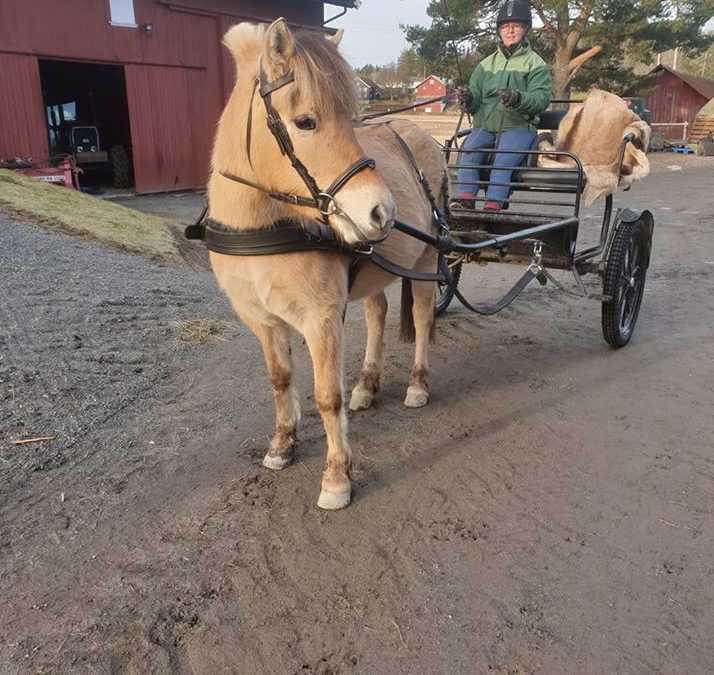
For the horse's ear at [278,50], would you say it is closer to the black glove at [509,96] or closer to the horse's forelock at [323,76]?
the horse's forelock at [323,76]

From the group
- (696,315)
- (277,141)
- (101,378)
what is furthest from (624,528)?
(696,315)

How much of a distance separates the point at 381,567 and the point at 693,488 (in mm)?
1796

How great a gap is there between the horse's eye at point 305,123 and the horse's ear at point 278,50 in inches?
7.4

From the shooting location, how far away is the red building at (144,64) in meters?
12.4

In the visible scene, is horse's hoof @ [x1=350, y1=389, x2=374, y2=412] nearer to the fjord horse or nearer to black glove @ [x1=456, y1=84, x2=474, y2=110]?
the fjord horse

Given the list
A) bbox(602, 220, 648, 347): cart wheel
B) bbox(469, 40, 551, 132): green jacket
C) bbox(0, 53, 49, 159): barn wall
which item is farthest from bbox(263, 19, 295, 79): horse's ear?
bbox(0, 53, 49, 159): barn wall

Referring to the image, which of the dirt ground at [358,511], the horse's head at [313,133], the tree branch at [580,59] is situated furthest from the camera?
the tree branch at [580,59]

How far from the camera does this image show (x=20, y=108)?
493 inches

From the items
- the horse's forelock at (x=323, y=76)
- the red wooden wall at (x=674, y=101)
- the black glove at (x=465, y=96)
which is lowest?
the horse's forelock at (x=323, y=76)

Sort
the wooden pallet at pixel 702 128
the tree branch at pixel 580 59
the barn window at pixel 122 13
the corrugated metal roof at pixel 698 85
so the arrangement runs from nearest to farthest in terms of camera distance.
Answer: the barn window at pixel 122 13 < the tree branch at pixel 580 59 < the wooden pallet at pixel 702 128 < the corrugated metal roof at pixel 698 85

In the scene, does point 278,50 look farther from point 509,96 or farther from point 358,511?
point 509,96

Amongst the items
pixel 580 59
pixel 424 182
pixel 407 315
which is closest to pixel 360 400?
pixel 407 315

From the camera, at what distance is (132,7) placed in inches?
537

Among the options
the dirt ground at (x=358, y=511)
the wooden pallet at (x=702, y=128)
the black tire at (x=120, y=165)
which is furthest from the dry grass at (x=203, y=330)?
the wooden pallet at (x=702, y=128)
